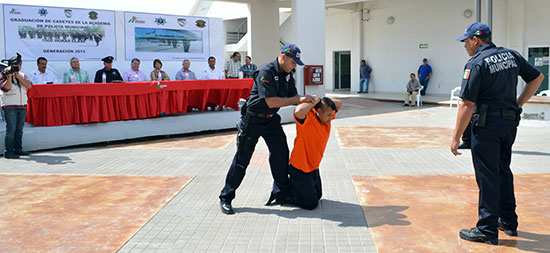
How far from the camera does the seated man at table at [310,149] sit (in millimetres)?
4941

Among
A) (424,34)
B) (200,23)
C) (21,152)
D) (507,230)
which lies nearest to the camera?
(507,230)

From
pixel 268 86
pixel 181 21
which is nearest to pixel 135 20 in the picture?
pixel 181 21

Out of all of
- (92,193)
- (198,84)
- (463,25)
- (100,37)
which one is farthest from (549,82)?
(92,193)

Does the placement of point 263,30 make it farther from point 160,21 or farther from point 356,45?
point 160,21

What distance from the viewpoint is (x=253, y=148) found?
16.7 feet

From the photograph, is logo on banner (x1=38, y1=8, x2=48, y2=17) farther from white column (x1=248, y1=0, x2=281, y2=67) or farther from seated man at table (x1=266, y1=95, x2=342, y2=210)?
white column (x1=248, y1=0, x2=281, y2=67)

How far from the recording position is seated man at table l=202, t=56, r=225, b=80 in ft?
42.6

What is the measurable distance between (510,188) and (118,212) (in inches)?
151

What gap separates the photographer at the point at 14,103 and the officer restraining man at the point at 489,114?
712cm

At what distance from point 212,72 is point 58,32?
12.7ft

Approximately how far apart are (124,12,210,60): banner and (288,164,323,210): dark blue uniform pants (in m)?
8.51

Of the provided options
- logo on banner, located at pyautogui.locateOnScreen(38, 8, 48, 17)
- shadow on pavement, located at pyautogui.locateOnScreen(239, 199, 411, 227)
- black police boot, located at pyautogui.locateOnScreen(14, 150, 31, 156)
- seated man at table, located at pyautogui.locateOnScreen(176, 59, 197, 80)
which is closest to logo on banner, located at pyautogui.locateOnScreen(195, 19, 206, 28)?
seated man at table, located at pyautogui.locateOnScreen(176, 59, 197, 80)

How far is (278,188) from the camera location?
17.5 ft

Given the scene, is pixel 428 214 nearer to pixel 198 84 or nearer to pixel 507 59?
pixel 507 59
